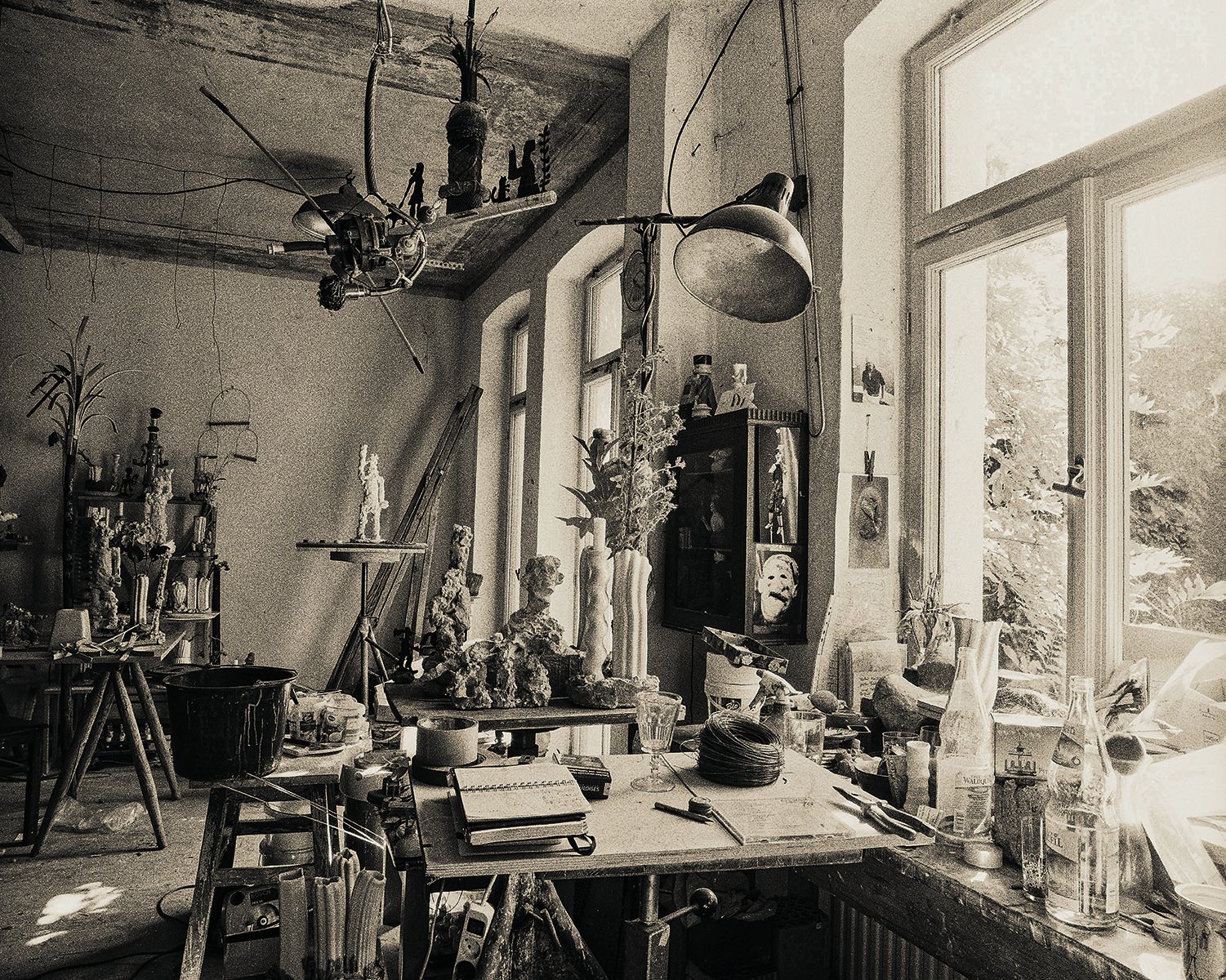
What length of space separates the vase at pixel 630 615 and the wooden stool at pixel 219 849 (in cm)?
90

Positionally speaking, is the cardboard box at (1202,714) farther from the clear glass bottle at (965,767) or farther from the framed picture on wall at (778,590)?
the framed picture on wall at (778,590)

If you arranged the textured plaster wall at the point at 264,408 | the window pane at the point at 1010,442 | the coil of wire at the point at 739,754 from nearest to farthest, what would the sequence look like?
the coil of wire at the point at 739,754 < the window pane at the point at 1010,442 < the textured plaster wall at the point at 264,408

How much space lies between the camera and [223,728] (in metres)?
1.75

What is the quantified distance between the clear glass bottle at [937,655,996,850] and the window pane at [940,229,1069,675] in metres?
0.57

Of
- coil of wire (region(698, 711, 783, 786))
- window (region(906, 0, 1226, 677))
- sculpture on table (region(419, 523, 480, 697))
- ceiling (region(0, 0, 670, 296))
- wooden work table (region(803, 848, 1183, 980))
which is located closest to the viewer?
wooden work table (region(803, 848, 1183, 980))

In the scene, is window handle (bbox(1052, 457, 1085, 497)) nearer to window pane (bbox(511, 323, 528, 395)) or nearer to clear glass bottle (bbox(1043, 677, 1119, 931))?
clear glass bottle (bbox(1043, 677, 1119, 931))

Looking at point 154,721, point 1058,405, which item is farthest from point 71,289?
point 1058,405

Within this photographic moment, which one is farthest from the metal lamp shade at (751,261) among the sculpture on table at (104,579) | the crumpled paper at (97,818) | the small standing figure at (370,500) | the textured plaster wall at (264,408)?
the textured plaster wall at (264,408)

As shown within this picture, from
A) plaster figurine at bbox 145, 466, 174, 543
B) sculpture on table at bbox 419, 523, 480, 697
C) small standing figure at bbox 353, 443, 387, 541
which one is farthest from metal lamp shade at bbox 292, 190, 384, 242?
plaster figurine at bbox 145, 466, 174, 543

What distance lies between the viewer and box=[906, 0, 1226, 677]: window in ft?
6.48

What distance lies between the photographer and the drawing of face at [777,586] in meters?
2.94

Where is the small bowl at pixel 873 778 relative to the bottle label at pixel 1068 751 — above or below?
below

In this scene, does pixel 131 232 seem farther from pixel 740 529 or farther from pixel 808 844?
pixel 808 844

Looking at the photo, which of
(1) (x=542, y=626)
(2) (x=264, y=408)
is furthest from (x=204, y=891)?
(2) (x=264, y=408)
